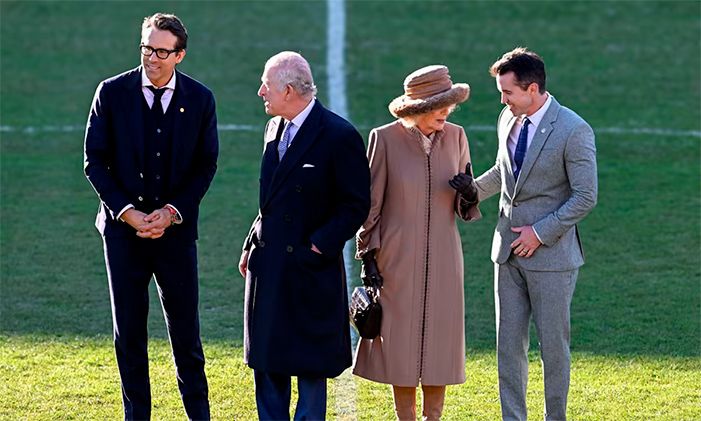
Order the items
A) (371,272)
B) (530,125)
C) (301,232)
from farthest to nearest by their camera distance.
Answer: (371,272)
(530,125)
(301,232)

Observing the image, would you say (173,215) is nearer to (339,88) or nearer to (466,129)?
(466,129)

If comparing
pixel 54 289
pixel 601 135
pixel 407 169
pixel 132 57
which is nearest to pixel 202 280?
pixel 54 289

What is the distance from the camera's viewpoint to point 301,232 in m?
6.10

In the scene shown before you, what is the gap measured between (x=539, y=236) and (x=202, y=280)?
4325 mm

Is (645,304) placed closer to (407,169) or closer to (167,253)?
(407,169)

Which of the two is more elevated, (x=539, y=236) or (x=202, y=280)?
Result: (x=539, y=236)

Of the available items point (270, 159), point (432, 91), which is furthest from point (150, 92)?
point (432, 91)

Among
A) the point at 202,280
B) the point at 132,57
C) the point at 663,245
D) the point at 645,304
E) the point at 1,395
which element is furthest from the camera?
the point at 132,57

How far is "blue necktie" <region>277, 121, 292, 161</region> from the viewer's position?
6.15 meters

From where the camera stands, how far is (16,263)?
34.3 ft

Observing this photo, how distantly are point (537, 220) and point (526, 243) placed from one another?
0.47ft

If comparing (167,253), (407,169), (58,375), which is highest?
(407,169)

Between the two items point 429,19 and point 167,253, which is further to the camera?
point 429,19

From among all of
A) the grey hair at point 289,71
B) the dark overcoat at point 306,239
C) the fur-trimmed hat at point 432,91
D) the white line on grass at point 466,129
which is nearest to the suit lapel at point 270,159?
the dark overcoat at point 306,239
